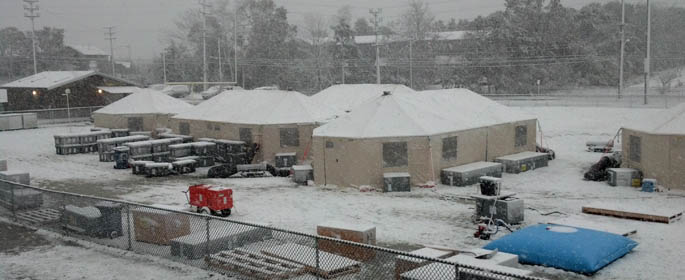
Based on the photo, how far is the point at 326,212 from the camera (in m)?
20.4

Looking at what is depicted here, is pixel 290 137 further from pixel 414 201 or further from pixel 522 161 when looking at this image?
pixel 522 161

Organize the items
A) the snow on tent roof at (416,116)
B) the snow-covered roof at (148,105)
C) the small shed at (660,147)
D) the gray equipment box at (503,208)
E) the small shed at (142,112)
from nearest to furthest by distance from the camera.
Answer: the gray equipment box at (503,208)
the small shed at (660,147)
the snow on tent roof at (416,116)
the small shed at (142,112)
the snow-covered roof at (148,105)

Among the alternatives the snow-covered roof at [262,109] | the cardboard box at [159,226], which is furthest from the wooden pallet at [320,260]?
the snow-covered roof at [262,109]

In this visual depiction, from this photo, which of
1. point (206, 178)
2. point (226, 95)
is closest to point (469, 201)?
point (206, 178)

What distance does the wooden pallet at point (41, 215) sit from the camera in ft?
60.9

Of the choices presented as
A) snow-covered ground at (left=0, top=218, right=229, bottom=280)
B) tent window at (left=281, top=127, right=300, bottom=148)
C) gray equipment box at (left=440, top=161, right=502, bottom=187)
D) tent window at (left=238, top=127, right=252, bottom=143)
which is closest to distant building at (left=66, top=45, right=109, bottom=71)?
tent window at (left=238, top=127, right=252, bottom=143)

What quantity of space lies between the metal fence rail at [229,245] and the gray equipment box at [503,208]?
495cm

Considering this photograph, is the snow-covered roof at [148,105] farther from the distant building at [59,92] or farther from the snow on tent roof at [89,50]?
the snow on tent roof at [89,50]

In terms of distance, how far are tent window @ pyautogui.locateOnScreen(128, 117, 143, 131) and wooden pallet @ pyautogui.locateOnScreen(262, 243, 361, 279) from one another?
97.3 ft

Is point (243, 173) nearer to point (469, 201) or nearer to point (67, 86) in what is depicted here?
point (469, 201)

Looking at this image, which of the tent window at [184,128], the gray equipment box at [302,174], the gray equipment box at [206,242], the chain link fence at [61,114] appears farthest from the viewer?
the chain link fence at [61,114]

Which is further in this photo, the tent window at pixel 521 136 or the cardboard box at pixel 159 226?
the tent window at pixel 521 136

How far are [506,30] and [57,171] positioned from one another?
53481mm

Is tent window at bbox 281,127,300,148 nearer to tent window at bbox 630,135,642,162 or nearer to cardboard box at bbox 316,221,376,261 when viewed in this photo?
cardboard box at bbox 316,221,376,261
